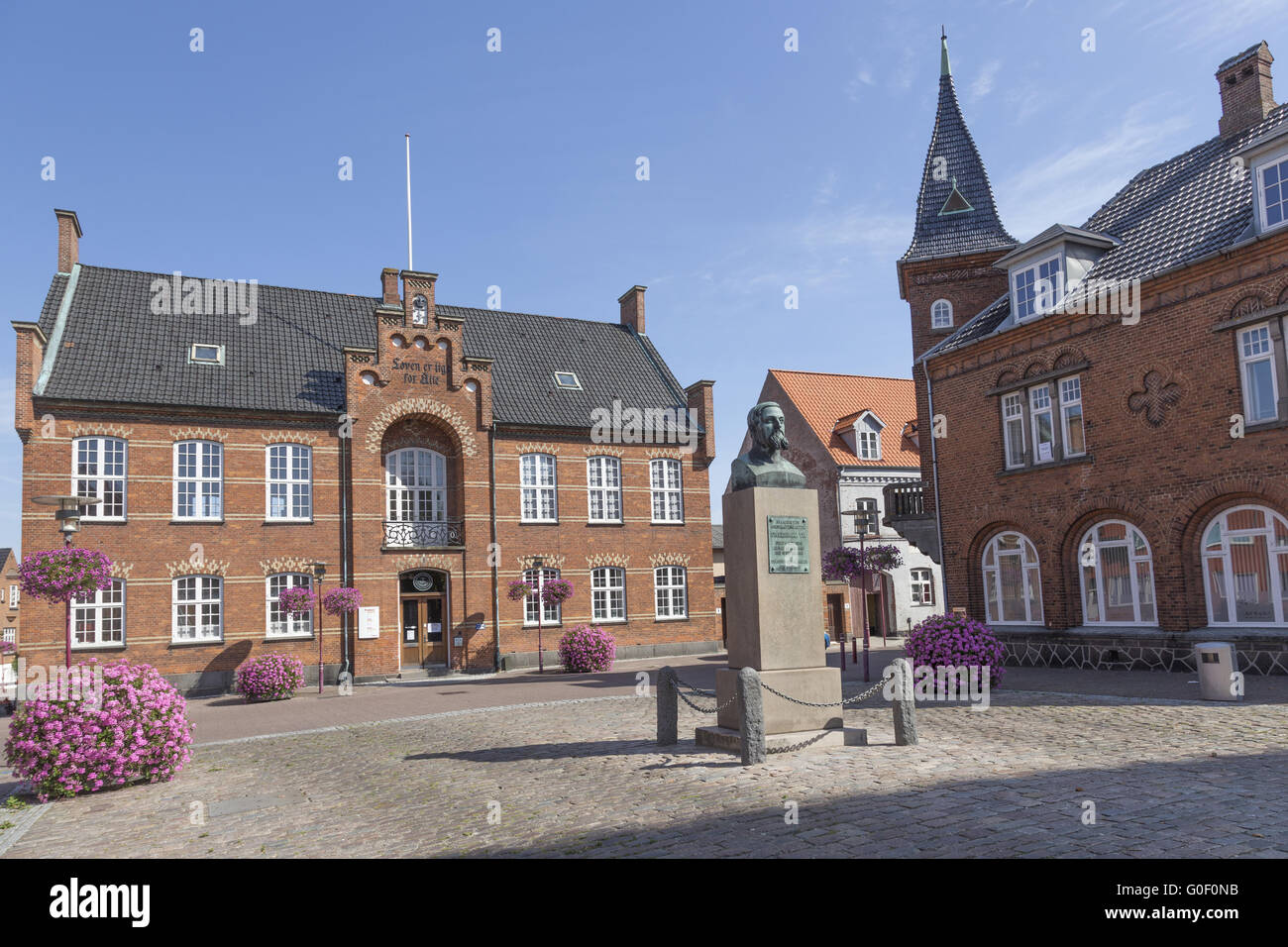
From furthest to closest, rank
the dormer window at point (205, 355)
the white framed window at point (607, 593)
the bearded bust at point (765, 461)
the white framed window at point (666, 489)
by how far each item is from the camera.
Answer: the white framed window at point (666, 489), the white framed window at point (607, 593), the dormer window at point (205, 355), the bearded bust at point (765, 461)

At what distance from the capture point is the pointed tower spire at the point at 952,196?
24.2 metres

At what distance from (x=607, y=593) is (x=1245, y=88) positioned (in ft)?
72.9

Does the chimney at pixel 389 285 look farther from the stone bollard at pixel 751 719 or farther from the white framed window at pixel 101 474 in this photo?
the stone bollard at pixel 751 719

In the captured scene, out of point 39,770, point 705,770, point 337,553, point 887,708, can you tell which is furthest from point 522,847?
point 337,553

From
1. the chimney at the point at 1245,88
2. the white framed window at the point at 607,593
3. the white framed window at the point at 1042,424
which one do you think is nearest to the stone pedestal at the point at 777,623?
the white framed window at the point at 1042,424

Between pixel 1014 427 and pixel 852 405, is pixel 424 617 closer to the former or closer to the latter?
pixel 1014 427

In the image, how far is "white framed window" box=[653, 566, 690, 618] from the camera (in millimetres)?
30922

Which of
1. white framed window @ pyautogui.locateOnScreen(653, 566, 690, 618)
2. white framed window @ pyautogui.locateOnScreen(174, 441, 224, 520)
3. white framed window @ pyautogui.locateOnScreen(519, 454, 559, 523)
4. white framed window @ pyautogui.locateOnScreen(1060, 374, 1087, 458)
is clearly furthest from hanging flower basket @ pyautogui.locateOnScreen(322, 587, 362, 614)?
white framed window @ pyautogui.locateOnScreen(1060, 374, 1087, 458)

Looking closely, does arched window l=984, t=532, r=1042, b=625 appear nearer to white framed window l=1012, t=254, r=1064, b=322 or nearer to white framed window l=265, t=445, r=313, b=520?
white framed window l=1012, t=254, r=1064, b=322

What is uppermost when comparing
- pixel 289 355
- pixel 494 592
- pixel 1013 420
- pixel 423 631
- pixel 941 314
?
pixel 289 355

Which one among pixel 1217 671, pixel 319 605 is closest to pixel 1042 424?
pixel 1217 671

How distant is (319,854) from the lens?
22.0 feet

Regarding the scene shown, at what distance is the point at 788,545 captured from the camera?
10.0 m

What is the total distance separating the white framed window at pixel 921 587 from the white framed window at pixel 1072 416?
18955 mm
